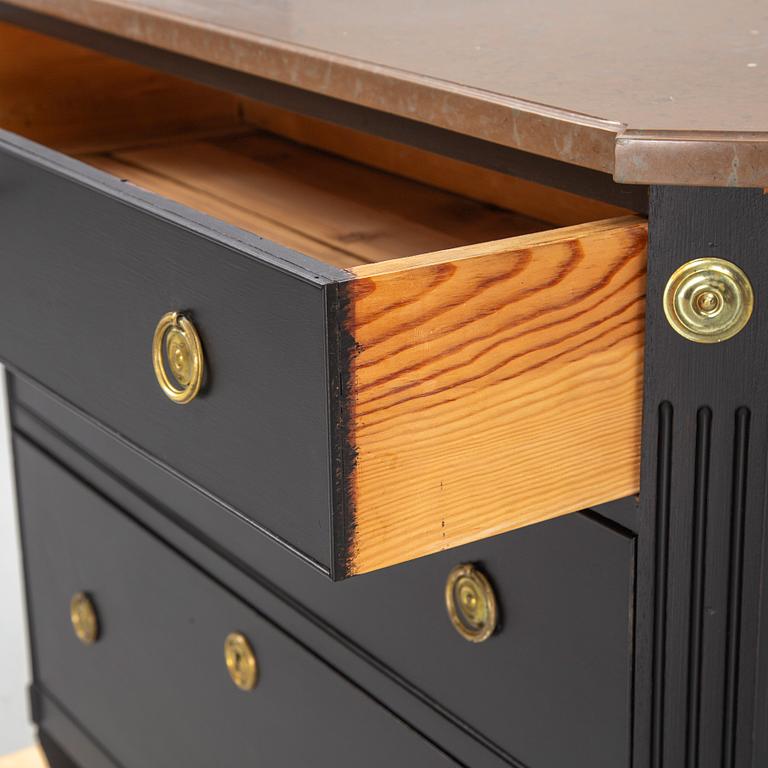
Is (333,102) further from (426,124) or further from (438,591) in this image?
(438,591)

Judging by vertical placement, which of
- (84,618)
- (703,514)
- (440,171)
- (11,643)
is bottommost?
(11,643)

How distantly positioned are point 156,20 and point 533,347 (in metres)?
0.41

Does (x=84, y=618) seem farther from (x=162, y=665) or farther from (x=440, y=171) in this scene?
(x=440, y=171)

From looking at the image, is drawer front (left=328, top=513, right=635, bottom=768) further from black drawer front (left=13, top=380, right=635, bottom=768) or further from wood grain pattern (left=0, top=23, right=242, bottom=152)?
wood grain pattern (left=0, top=23, right=242, bottom=152)

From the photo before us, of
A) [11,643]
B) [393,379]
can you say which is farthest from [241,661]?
[11,643]

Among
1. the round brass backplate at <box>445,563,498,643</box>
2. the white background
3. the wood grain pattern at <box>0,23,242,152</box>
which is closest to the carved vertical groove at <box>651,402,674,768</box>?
the round brass backplate at <box>445,563,498,643</box>

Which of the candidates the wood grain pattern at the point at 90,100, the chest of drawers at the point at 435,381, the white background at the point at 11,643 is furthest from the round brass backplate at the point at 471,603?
the white background at the point at 11,643

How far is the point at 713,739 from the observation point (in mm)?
683

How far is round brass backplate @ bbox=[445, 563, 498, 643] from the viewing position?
2.53 feet

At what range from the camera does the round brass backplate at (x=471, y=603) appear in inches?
30.3

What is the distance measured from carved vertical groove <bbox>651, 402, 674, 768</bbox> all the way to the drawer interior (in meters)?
0.20

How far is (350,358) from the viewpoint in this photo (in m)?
0.56

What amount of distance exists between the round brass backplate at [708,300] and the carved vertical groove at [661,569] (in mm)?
42

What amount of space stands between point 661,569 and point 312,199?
41cm
